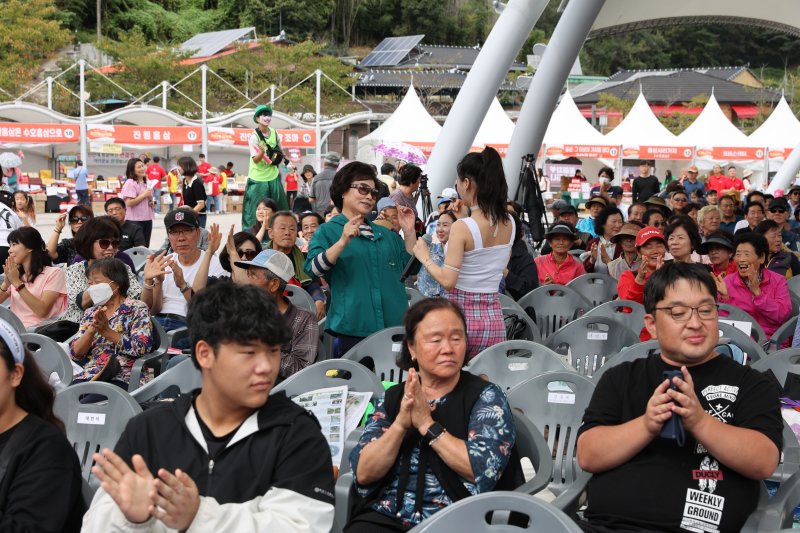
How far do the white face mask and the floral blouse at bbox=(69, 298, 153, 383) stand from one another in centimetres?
8

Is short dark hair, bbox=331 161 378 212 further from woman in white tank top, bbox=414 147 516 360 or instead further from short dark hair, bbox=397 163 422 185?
short dark hair, bbox=397 163 422 185

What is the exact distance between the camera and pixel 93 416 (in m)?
4.22

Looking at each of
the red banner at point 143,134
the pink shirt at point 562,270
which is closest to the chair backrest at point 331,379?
the pink shirt at point 562,270

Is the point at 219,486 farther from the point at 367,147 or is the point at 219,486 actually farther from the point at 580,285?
the point at 367,147

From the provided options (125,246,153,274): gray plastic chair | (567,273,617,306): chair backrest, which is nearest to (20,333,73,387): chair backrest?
(125,246,153,274): gray plastic chair

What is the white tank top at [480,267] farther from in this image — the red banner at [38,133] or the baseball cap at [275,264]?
the red banner at [38,133]

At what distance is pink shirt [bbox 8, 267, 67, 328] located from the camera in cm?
700

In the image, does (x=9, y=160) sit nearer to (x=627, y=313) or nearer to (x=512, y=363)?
(x=627, y=313)

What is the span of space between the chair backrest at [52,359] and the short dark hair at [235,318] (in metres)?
2.89

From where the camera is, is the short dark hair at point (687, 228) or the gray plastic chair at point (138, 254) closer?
the short dark hair at point (687, 228)

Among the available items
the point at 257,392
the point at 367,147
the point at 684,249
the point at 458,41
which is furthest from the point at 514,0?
the point at 458,41

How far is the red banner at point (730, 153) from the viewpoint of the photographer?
33.0 m

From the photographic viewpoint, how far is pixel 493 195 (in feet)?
16.5

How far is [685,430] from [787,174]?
2124cm
